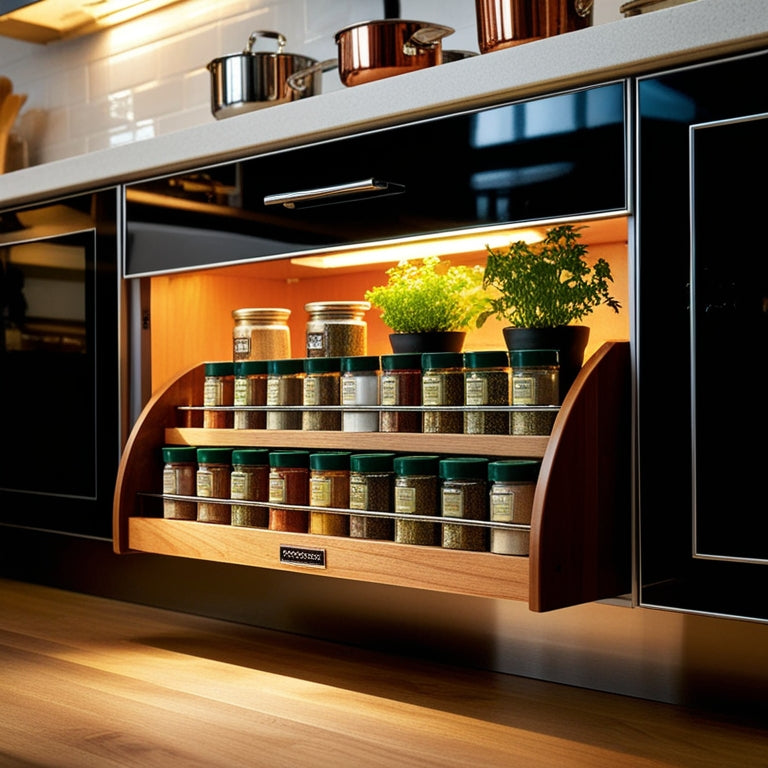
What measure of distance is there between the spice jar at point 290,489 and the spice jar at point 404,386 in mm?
171

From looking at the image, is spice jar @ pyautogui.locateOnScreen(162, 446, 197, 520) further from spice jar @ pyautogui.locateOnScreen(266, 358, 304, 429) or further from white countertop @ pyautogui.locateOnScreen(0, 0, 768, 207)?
white countertop @ pyautogui.locateOnScreen(0, 0, 768, 207)

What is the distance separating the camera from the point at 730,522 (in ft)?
4.07

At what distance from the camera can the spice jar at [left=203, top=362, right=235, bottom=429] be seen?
181 centimetres

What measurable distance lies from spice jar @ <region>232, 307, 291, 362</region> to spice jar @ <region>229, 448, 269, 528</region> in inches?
8.3

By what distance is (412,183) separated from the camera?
1.54 metres

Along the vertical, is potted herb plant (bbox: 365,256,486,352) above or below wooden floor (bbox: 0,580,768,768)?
above

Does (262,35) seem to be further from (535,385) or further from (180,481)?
(535,385)

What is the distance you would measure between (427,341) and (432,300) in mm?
64

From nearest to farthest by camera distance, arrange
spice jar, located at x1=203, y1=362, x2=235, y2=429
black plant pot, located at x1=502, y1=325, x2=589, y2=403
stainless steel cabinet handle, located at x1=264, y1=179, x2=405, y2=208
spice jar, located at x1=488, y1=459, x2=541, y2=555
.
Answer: spice jar, located at x1=488, y1=459, x2=541, y2=555, black plant pot, located at x1=502, y1=325, x2=589, y2=403, stainless steel cabinet handle, located at x1=264, y1=179, x2=405, y2=208, spice jar, located at x1=203, y1=362, x2=235, y2=429

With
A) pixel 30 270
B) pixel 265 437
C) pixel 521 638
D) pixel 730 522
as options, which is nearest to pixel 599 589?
pixel 730 522

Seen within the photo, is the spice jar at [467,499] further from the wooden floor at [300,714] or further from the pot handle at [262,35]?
the pot handle at [262,35]

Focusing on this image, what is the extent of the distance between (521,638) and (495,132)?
2.43 ft

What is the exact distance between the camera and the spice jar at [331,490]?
1573 millimetres

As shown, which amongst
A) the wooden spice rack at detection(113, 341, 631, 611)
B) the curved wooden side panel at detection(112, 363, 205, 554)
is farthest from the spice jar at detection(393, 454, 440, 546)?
the curved wooden side panel at detection(112, 363, 205, 554)
